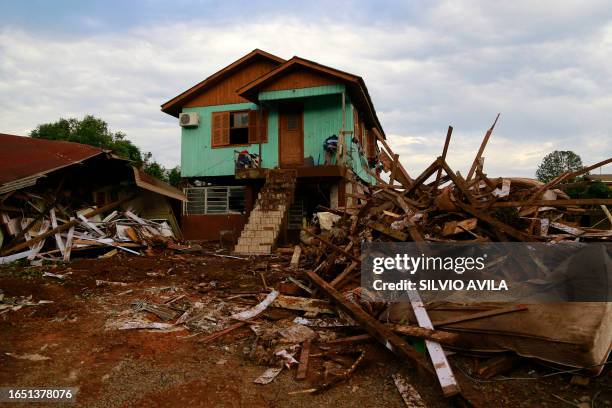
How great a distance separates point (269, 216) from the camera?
13125 mm

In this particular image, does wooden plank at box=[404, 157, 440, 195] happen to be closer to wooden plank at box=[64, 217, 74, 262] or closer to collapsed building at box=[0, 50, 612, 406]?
collapsed building at box=[0, 50, 612, 406]

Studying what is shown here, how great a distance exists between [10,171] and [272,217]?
24.0 ft

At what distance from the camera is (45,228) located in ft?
35.4

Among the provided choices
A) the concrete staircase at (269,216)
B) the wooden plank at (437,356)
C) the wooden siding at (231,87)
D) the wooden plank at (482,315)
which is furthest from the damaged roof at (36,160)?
the wooden plank at (482,315)

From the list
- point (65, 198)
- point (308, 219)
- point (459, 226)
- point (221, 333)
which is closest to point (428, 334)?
point (459, 226)

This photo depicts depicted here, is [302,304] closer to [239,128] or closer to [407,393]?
[407,393]

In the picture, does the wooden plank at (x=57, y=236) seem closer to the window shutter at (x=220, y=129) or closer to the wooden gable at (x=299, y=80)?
the window shutter at (x=220, y=129)

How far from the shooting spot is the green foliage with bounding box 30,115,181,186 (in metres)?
33.4

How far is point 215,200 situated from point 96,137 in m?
22.5

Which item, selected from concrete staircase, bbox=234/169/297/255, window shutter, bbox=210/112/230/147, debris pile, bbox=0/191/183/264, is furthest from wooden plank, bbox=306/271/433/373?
window shutter, bbox=210/112/230/147

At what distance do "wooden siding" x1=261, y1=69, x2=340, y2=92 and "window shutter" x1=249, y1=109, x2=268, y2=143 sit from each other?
4.72 ft

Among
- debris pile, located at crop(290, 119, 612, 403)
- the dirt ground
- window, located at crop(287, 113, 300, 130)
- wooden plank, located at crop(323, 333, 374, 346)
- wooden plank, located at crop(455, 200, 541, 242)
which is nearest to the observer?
the dirt ground

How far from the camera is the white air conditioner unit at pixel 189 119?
17344mm

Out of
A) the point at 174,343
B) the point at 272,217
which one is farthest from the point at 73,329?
the point at 272,217
